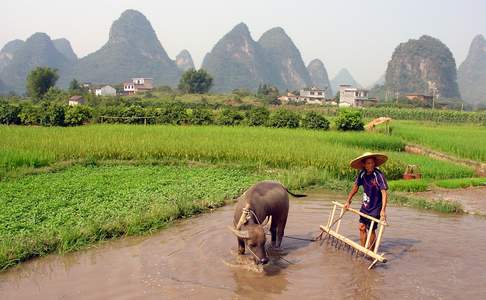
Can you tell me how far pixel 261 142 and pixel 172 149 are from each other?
3.11 metres

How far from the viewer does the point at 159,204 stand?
7.71 meters

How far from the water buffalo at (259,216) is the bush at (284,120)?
17591 millimetres

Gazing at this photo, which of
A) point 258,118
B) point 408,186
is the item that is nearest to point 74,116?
point 258,118

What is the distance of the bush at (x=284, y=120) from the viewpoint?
23.5 m

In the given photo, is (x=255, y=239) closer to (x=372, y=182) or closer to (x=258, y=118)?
(x=372, y=182)

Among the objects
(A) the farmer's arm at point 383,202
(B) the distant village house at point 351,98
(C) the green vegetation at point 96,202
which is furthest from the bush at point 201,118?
(B) the distant village house at point 351,98

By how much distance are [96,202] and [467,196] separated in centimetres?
828

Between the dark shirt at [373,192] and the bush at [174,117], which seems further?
the bush at [174,117]

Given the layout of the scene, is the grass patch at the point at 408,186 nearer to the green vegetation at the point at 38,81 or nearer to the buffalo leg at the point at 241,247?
the buffalo leg at the point at 241,247

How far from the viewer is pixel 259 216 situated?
17.4 ft

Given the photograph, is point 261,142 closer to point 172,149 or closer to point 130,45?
point 172,149

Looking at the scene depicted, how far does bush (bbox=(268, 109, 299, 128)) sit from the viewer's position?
2353cm

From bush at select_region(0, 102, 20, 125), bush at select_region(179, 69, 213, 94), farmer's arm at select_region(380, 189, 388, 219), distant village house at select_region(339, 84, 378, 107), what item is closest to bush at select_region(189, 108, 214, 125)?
bush at select_region(0, 102, 20, 125)

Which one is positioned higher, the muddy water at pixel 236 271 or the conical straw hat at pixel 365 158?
the conical straw hat at pixel 365 158
